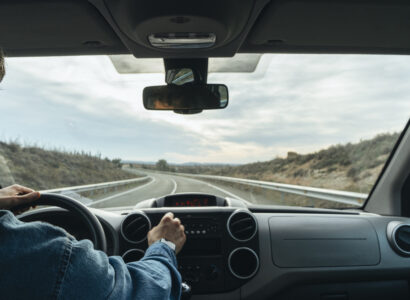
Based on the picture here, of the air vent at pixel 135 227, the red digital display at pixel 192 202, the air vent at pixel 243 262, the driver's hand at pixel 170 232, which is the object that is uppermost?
the red digital display at pixel 192 202

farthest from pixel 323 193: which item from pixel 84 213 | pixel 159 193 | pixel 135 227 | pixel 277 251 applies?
pixel 159 193

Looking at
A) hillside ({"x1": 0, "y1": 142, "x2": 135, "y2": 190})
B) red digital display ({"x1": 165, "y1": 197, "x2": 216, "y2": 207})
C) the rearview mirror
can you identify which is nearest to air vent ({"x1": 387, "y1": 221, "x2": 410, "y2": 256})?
red digital display ({"x1": 165, "y1": 197, "x2": 216, "y2": 207})

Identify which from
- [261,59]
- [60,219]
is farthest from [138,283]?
[261,59]

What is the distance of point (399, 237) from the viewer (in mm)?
3355

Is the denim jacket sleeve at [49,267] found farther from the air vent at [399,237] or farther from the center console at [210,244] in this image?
the air vent at [399,237]

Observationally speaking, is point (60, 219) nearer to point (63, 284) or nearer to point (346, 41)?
point (63, 284)

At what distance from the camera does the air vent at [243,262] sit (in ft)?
9.95

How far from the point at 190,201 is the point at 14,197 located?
7.20ft

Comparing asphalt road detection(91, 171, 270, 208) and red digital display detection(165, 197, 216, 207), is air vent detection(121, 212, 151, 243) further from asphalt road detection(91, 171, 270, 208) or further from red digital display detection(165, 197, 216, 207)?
asphalt road detection(91, 171, 270, 208)

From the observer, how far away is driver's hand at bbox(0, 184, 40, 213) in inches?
61.8

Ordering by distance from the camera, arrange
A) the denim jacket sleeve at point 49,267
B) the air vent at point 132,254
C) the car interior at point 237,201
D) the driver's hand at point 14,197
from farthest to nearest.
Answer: the air vent at point 132,254 < the car interior at point 237,201 < the driver's hand at point 14,197 < the denim jacket sleeve at point 49,267

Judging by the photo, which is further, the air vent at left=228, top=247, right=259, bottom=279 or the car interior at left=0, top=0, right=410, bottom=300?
the air vent at left=228, top=247, right=259, bottom=279

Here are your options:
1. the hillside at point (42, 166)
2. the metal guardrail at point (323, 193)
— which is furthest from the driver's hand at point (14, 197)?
the metal guardrail at point (323, 193)

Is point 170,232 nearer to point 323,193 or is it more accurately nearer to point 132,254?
point 132,254
